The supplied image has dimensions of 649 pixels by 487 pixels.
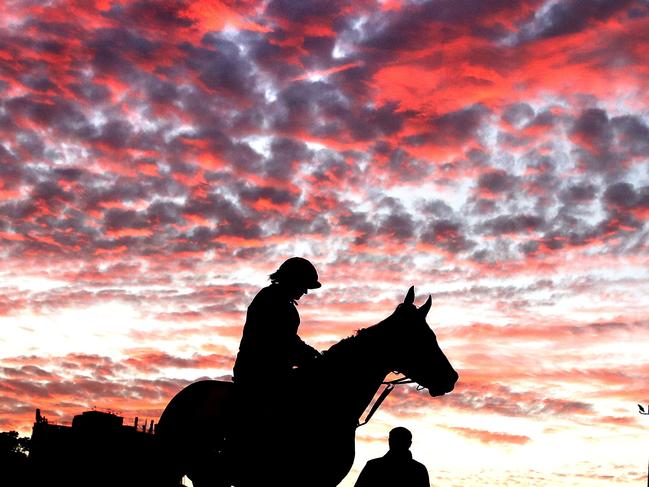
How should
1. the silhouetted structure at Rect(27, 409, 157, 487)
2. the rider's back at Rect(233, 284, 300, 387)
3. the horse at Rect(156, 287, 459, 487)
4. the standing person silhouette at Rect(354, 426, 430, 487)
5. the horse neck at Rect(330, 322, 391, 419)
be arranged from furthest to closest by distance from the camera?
1. the silhouetted structure at Rect(27, 409, 157, 487)
2. the standing person silhouette at Rect(354, 426, 430, 487)
3. the horse neck at Rect(330, 322, 391, 419)
4. the rider's back at Rect(233, 284, 300, 387)
5. the horse at Rect(156, 287, 459, 487)

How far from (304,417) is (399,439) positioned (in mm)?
1662

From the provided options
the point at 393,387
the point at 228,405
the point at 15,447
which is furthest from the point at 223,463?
the point at 15,447

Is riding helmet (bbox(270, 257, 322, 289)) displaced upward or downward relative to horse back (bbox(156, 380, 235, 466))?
upward

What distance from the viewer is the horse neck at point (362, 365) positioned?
11188mm

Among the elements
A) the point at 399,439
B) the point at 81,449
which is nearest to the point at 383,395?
the point at 399,439

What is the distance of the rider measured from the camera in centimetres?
1088

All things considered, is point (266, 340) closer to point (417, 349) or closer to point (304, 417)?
point (304, 417)

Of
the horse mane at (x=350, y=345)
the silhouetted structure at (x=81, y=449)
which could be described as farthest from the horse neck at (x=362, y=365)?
the silhouetted structure at (x=81, y=449)

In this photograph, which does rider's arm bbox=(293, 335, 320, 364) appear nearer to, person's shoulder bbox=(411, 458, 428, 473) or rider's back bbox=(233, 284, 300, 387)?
rider's back bbox=(233, 284, 300, 387)

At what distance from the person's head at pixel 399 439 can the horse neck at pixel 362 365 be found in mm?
749

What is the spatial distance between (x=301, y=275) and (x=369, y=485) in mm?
3208

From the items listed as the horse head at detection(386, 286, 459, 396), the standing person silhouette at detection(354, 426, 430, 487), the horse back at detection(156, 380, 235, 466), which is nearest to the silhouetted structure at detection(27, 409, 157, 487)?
the horse back at detection(156, 380, 235, 466)

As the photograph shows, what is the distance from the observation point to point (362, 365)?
11.3m

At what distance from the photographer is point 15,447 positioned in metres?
105
